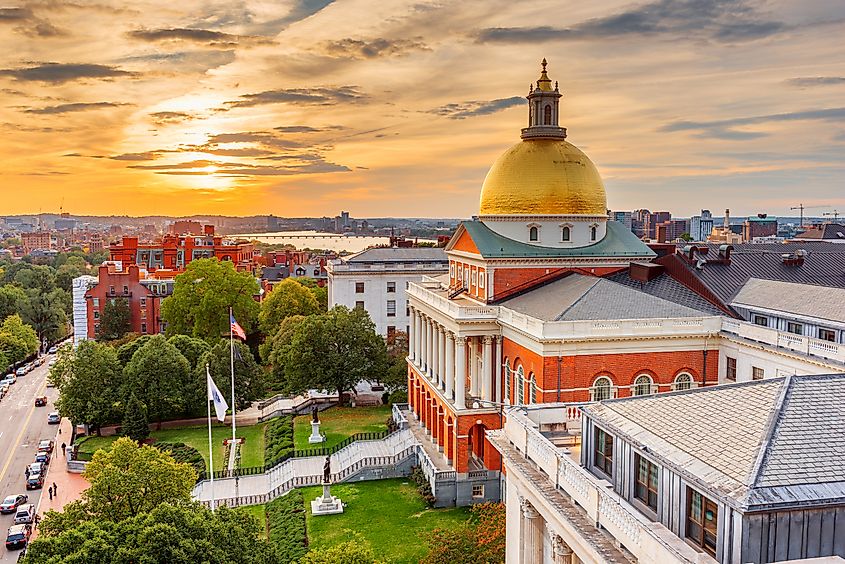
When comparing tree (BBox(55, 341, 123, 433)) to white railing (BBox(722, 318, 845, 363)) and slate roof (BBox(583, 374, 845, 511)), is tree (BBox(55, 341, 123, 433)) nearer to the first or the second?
white railing (BBox(722, 318, 845, 363))

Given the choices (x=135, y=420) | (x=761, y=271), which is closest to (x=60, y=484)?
(x=135, y=420)

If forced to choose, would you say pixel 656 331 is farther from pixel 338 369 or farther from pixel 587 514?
pixel 338 369

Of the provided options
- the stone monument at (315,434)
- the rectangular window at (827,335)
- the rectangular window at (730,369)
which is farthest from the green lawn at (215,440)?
the rectangular window at (827,335)

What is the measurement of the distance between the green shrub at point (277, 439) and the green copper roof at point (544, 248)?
2041 centimetres

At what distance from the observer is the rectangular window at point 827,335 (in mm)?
36188

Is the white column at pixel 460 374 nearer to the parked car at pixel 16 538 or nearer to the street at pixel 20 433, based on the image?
the parked car at pixel 16 538

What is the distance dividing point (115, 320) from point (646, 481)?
285 ft

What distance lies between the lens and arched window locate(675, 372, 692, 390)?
3953cm

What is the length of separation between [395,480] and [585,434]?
30594 millimetres

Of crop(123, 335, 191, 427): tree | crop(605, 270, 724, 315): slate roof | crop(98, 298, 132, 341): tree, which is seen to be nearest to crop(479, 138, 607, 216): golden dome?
crop(605, 270, 724, 315): slate roof

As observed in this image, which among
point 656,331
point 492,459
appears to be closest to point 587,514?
point 656,331

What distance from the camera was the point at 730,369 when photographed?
3925cm

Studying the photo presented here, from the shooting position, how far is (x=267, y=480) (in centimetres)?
4847

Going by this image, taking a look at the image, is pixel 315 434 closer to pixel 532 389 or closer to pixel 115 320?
pixel 532 389
